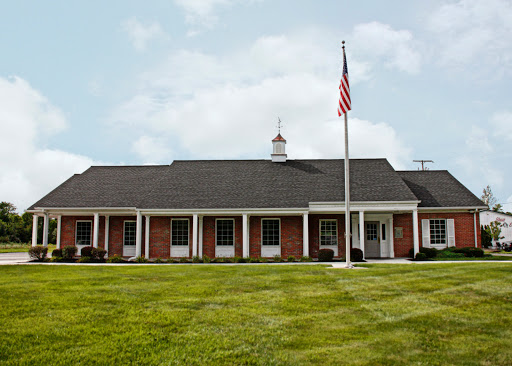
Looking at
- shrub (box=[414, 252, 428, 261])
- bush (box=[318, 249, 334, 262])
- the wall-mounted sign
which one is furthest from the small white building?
bush (box=[318, 249, 334, 262])

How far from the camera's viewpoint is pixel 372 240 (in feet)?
82.9

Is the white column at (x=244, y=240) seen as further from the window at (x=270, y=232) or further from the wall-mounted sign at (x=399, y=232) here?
the wall-mounted sign at (x=399, y=232)

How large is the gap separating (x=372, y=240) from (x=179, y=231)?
11.4 m

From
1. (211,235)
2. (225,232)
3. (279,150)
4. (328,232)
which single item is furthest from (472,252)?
(211,235)

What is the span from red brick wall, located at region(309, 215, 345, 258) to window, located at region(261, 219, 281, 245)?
188cm

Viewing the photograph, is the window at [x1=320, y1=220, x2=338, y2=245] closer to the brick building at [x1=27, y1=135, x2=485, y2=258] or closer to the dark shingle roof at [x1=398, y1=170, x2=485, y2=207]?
the brick building at [x1=27, y1=135, x2=485, y2=258]

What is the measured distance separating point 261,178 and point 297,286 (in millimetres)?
16161

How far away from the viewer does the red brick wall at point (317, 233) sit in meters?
24.2

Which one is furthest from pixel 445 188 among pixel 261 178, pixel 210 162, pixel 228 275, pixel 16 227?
pixel 16 227

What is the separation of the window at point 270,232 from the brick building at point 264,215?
0.06 m

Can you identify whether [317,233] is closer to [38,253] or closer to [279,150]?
[279,150]

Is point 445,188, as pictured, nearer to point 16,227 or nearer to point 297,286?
point 297,286

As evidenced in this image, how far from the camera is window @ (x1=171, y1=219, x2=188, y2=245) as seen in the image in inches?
977

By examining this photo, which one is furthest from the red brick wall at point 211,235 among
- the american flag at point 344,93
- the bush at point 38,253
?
the american flag at point 344,93
